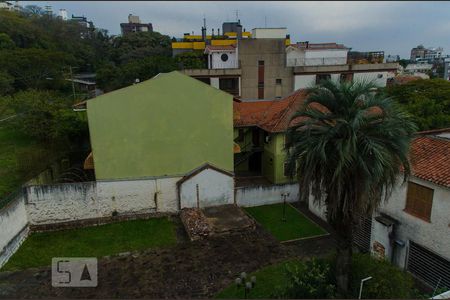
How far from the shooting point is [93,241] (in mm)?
18938

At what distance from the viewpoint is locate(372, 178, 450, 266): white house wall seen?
1358 centimetres

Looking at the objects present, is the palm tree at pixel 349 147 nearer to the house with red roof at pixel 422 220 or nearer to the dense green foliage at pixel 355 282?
the dense green foliage at pixel 355 282

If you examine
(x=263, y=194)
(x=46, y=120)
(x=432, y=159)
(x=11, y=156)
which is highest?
(x=46, y=120)

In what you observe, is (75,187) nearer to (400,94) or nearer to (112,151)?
(112,151)

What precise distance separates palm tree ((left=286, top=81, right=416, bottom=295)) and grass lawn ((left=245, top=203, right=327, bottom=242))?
8.31m

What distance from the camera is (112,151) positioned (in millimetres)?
20438

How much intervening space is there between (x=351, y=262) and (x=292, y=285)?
2487 mm

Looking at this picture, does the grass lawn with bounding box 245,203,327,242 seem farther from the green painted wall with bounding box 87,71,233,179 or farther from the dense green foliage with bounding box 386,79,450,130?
the dense green foliage with bounding box 386,79,450,130

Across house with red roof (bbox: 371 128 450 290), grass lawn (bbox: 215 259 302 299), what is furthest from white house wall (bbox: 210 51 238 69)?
grass lawn (bbox: 215 259 302 299)

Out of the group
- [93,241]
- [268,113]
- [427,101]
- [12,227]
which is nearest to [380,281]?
[93,241]

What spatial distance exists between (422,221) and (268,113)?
16145 mm

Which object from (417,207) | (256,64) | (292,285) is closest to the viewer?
(292,285)

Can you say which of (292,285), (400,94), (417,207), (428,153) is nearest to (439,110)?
(400,94)

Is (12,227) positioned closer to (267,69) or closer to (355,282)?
(355,282)
